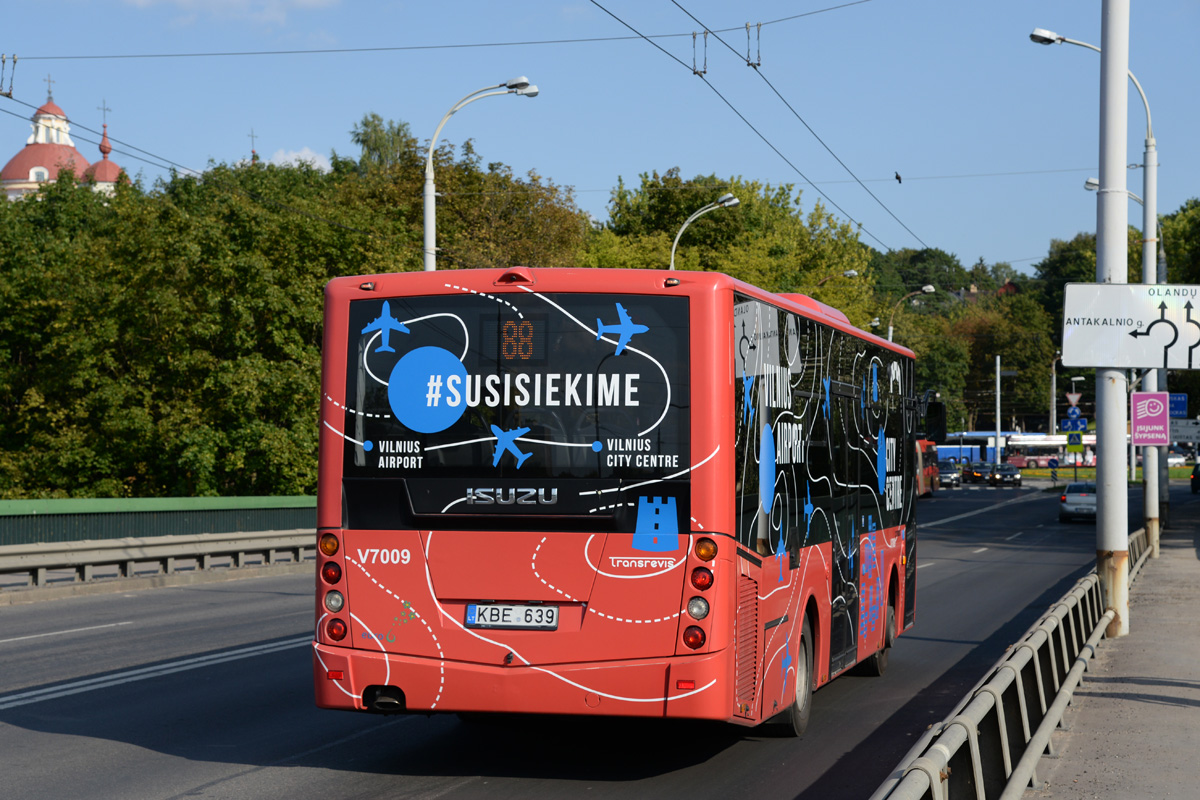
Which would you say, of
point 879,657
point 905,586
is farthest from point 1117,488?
point 879,657

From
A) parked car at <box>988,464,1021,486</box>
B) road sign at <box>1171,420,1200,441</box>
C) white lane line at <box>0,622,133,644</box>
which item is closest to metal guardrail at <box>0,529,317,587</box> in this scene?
white lane line at <box>0,622,133,644</box>

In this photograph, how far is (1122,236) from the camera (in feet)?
45.8

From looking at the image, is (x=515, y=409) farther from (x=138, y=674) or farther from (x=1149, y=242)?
(x=1149, y=242)

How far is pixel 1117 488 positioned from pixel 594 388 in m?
8.36

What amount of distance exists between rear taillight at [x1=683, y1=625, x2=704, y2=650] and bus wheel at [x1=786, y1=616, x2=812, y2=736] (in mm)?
1803

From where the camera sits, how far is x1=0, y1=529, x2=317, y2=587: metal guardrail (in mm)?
19109

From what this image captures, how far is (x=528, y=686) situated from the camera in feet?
24.1

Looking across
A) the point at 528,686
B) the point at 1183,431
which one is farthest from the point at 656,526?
the point at 1183,431

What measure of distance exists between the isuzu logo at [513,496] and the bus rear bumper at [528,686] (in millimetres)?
861

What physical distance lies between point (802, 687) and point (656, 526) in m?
2.35

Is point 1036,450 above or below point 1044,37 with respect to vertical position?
below

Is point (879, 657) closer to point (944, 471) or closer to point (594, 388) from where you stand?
point (594, 388)

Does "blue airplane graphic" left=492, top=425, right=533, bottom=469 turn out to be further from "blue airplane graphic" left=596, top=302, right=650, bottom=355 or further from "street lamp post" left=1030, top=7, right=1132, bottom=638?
"street lamp post" left=1030, top=7, right=1132, bottom=638

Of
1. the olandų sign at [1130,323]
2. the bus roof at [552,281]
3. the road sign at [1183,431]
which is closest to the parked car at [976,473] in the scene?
the road sign at [1183,431]
